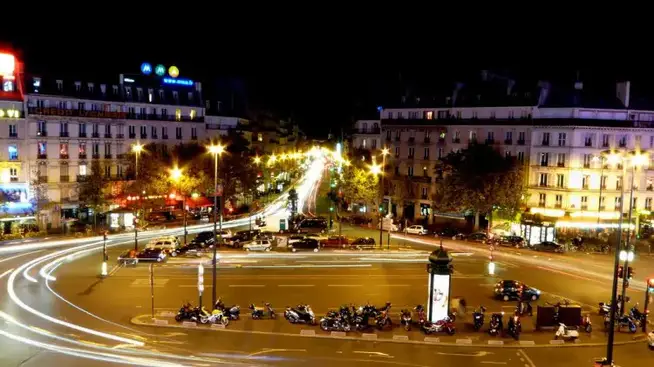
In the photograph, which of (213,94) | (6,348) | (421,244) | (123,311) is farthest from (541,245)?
(213,94)

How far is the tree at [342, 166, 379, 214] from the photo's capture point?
3000 inches

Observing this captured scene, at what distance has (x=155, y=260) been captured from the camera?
48125 mm

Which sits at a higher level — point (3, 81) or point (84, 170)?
point (3, 81)

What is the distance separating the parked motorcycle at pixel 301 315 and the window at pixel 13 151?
1770 inches

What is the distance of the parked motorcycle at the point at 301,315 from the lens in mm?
33000

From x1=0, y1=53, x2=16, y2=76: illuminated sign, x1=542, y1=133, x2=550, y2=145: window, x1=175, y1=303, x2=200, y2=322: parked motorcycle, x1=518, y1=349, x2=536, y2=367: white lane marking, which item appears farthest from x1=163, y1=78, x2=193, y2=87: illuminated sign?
x1=518, y1=349, x2=536, y2=367: white lane marking

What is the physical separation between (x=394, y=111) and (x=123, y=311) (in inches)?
2167

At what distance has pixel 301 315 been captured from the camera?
33156 millimetres

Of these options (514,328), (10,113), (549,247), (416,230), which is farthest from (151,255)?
(549,247)

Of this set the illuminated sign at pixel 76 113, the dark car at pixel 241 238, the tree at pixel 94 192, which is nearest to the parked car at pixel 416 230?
the dark car at pixel 241 238

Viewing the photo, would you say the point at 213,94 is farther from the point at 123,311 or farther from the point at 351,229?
the point at 123,311

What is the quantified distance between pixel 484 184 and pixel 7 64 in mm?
51633

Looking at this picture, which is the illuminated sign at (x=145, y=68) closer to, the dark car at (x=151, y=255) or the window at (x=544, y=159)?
the dark car at (x=151, y=255)

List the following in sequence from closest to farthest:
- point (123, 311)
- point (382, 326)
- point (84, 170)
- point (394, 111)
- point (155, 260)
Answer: point (382, 326) → point (123, 311) → point (155, 260) → point (84, 170) → point (394, 111)
